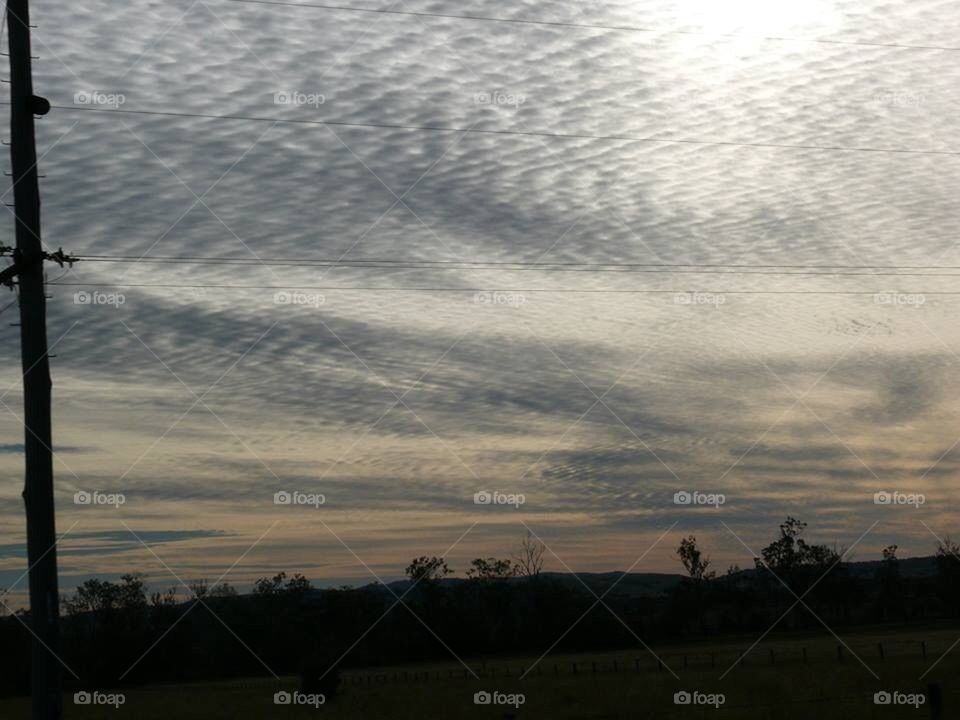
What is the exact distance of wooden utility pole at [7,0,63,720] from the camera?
15547 mm

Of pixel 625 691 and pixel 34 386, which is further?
pixel 625 691

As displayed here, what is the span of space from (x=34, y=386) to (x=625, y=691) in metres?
39.4

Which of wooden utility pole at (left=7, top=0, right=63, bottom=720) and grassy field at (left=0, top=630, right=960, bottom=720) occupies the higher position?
wooden utility pole at (left=7, top=0, right=63, bottom=720)

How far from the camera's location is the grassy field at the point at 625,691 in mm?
34656

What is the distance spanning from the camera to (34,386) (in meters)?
16.0

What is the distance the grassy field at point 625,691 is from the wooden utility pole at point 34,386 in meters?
14.9

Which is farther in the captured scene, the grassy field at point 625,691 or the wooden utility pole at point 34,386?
the grassy field at point 625,691

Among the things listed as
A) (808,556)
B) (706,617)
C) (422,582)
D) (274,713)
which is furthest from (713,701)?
(808,556)

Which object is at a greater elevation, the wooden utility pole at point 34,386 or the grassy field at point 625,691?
the wooden utility pole at point 34,386

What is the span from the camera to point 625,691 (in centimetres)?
5041

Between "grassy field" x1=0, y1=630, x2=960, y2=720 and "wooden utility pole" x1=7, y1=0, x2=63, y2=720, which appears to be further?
"grassy field" x1=0, y1=630, x2=960, y2=720

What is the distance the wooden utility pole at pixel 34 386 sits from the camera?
1555 centimetres

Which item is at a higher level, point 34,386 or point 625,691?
point 34,386

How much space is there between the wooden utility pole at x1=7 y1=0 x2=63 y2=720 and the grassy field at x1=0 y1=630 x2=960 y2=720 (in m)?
14.9
